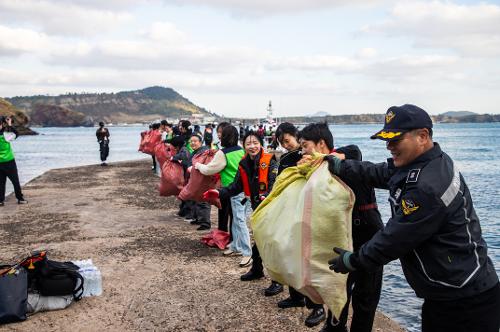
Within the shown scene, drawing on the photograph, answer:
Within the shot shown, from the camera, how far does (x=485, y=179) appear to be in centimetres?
2194

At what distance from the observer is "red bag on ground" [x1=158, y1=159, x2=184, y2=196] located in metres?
8.73

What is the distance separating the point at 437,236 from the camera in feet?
7.48

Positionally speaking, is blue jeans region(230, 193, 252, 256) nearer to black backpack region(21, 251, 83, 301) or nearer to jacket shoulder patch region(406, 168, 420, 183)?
black backpack region(21, 251, 83, 301)

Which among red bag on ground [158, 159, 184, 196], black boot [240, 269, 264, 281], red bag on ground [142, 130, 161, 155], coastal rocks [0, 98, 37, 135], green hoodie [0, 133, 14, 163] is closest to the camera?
black boot [240, 269, 264, 281]

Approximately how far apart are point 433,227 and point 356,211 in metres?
1.14

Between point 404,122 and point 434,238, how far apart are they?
0.61 meters

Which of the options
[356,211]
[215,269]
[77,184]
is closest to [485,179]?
[77,184]

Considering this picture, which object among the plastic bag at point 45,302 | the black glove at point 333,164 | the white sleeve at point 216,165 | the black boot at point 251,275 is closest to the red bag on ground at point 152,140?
the white sleeve at point 216,165

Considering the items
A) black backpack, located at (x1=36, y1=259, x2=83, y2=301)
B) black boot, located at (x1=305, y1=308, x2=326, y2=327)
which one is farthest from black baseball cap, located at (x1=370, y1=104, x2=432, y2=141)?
black backpack, located at (x1=36, y1=259, x2=83, y2=301)

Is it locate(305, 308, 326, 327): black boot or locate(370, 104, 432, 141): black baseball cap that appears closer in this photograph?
locate(370, 104, 432, 141): black baseball cap

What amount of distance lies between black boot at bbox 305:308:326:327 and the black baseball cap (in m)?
2.31

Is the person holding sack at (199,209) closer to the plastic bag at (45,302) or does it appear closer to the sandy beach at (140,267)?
the sandy beach at (140,267)

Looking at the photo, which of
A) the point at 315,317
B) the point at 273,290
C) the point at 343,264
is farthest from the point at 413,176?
the point at 273,290

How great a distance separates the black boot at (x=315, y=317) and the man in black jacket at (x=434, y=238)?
1777 mm
